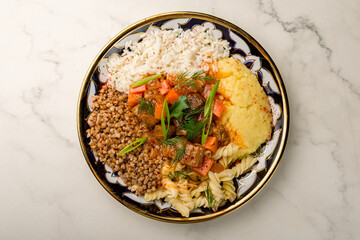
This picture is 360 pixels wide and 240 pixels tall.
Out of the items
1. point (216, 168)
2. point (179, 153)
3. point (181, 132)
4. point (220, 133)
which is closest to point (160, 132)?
point (181, 132)

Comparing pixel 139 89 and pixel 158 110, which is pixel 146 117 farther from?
Result: pixel 139 89

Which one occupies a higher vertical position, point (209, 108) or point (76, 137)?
point (209, 108)

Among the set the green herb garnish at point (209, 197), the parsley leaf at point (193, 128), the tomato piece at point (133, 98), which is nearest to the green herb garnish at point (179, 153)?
the parsley leaf at point (193, 128)

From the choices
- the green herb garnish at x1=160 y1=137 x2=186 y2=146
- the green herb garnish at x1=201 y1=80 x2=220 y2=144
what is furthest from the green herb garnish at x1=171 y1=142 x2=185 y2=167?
the green herb garnish at x1=201 y1=80 x2=220 y2=144

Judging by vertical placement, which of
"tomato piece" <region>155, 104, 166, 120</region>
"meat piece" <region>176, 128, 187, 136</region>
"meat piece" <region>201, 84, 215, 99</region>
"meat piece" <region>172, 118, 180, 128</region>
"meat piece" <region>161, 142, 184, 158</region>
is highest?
"meat piece" <region>201, 84, 215, 99</region>

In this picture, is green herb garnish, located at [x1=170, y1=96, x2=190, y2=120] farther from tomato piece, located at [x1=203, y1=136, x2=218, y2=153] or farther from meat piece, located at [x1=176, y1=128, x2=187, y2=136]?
tomato piece, located at [x1=203, y1=136, x2=218, y2=153]

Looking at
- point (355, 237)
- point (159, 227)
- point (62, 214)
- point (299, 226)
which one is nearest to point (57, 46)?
point (62, 214)

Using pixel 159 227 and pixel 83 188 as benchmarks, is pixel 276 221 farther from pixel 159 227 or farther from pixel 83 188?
pixel 83 188
